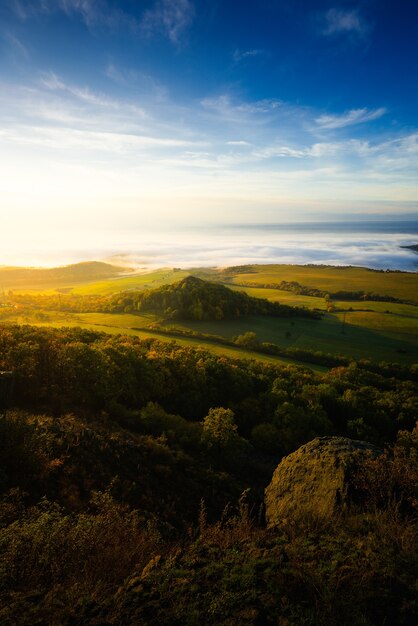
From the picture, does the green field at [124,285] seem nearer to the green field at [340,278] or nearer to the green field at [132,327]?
the green field at [340,278]

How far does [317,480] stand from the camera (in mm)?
12266

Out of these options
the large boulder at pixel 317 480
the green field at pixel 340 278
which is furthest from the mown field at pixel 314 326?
the large boulder at pixel 317 480

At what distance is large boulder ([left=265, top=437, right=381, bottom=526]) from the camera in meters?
11.0

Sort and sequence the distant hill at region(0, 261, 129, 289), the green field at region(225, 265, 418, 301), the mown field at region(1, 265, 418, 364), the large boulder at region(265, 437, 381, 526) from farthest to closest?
the distant hill at region(0, 261, 129, 289), the green field at region(225, 265, 418, 301), the mown field at region(1, 265, 418, 364), the large boulder at region(265, 437, 381, 526)

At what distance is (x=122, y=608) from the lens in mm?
6535

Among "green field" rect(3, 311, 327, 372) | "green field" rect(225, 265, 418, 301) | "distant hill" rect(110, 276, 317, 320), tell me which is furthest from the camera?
"green field" rect(225, 265, 418, 301)

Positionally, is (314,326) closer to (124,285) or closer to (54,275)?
(124,285)

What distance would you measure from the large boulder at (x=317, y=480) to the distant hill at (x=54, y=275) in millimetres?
142778

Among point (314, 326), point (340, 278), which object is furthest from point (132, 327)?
point (340, 278)

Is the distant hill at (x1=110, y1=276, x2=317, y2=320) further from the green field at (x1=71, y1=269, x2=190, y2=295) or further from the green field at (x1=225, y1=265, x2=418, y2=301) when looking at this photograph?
the green field at (x1=225, y1=265, x2=418, y2=301)

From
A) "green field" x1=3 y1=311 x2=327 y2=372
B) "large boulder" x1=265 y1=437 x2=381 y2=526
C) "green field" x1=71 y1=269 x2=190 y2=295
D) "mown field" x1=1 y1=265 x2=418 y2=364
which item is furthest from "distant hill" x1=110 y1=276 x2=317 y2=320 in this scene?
"large boulder" x1=265 y1=437 x2=381 y2=526

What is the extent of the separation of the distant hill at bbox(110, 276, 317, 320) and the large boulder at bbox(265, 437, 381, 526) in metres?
65.7

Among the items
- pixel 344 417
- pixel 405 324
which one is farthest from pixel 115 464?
pixel 405 324

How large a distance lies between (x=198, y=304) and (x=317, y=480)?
69637 mm
